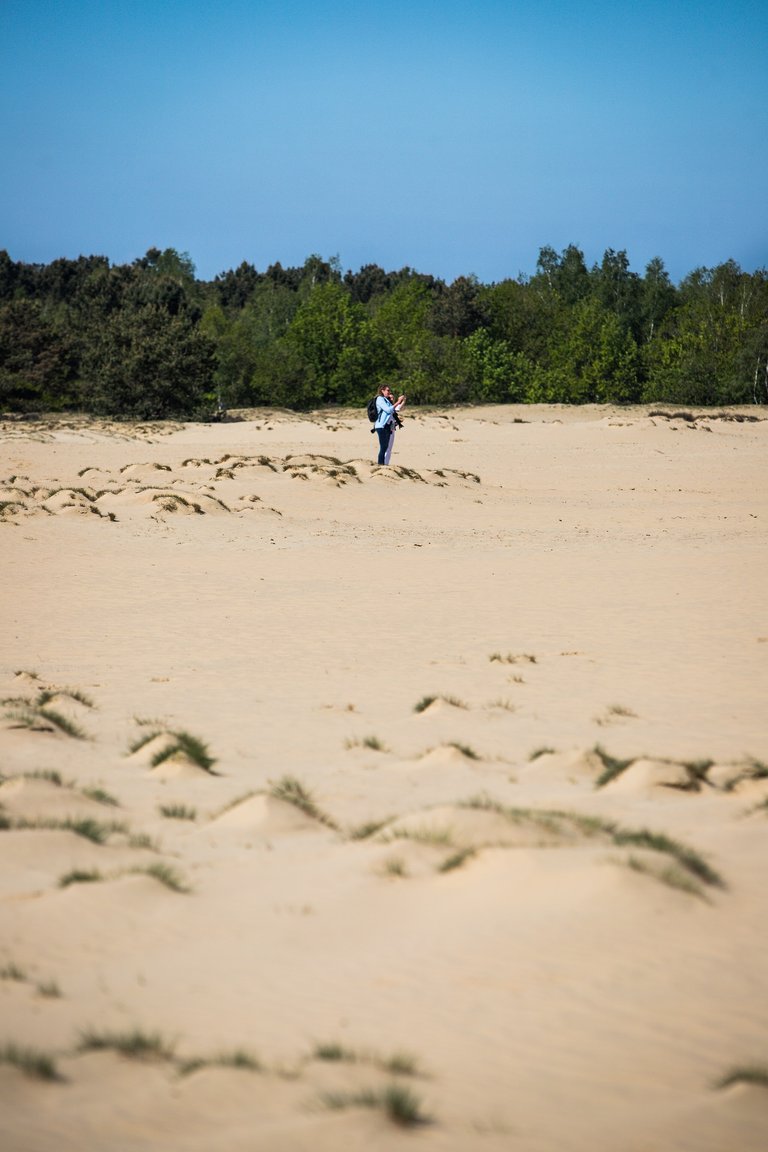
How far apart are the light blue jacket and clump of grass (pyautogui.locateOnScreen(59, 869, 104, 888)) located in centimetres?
2255

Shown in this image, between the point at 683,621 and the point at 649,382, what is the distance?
59009 mm

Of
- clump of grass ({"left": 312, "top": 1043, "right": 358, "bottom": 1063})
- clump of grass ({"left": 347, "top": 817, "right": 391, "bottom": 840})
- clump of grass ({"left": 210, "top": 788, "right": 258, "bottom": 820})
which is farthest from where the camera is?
clump of grass ({"left": 210, "top": 788, "right": 258, "bottom": 820})

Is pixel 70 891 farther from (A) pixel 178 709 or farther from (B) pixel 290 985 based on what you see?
(A) pixel 178 709

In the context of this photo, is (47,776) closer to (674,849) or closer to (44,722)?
(44,722)

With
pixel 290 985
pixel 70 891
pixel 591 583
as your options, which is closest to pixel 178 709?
pixel 70 891

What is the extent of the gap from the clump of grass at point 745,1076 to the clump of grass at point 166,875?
2.77 metres

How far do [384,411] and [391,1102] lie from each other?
24919 millimetres

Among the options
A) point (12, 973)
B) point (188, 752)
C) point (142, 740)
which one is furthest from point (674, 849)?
point (142, 740)

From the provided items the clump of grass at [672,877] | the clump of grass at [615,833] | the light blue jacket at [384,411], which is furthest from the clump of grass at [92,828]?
the light blue jacket at [384,411]

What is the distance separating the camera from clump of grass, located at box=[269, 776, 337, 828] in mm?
6824

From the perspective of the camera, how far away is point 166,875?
18.6ft

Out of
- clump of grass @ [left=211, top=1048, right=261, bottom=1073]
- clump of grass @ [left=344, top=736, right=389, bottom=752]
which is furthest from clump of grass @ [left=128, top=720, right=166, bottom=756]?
clump of grass @ [left=211, top=1048, right=261, bottom=1073]

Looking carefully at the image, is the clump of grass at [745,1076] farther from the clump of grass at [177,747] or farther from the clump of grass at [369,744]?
the clump of grass at [369,744]

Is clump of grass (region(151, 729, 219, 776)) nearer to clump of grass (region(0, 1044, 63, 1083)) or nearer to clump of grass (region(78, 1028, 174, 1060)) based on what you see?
clump of grass (region(78, 1028, 174, 1060))
